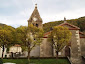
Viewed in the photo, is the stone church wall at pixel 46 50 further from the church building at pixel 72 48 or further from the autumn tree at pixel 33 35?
the autumn tree at pixel 33 35

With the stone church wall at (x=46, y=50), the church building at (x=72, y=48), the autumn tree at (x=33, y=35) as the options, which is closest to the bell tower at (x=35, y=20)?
the church building at (x=72, y=48)

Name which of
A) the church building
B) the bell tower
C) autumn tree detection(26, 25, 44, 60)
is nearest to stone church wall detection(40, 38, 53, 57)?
the church building

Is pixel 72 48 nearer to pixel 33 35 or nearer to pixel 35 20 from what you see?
pixel 33 35

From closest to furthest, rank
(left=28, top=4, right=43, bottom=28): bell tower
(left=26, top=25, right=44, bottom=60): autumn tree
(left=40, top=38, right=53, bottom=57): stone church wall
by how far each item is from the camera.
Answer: (left=26, top=25, right=44, bottom=60): autumn tree → (left=40, top=38, right=53, bottom=57): stone church wall → (left=28, top=4, right=43, bottom=28): bell tower

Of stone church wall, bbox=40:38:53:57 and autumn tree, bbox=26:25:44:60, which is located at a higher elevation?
autumn tree, bbox=26:25:44:60

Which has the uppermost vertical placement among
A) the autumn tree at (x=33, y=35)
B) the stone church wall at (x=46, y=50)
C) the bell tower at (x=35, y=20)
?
the bell tower at (x=35, y=20)

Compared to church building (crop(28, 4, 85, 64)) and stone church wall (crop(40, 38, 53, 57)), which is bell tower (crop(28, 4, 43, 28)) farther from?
stone church wall (crop(40, 38, 53, 57))

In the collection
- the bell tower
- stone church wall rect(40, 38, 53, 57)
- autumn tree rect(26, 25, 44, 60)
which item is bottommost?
stone church wall rect(40, 38, 53, 57)

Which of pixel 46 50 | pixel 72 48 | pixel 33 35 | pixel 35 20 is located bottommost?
pixel 46 50

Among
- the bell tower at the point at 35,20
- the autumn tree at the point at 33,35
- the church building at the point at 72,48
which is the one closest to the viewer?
the autumn tree at the point at 33,35

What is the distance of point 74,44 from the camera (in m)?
25.2

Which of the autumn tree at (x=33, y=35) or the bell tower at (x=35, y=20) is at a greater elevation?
the bell tower at (x=35, y=20)

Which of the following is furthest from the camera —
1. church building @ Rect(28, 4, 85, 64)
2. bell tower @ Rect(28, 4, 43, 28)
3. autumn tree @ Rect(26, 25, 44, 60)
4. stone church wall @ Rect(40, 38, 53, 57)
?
bell tower @ Rect(28, 4, 43, 28)

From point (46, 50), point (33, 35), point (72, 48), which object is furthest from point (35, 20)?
point (72, 48)
